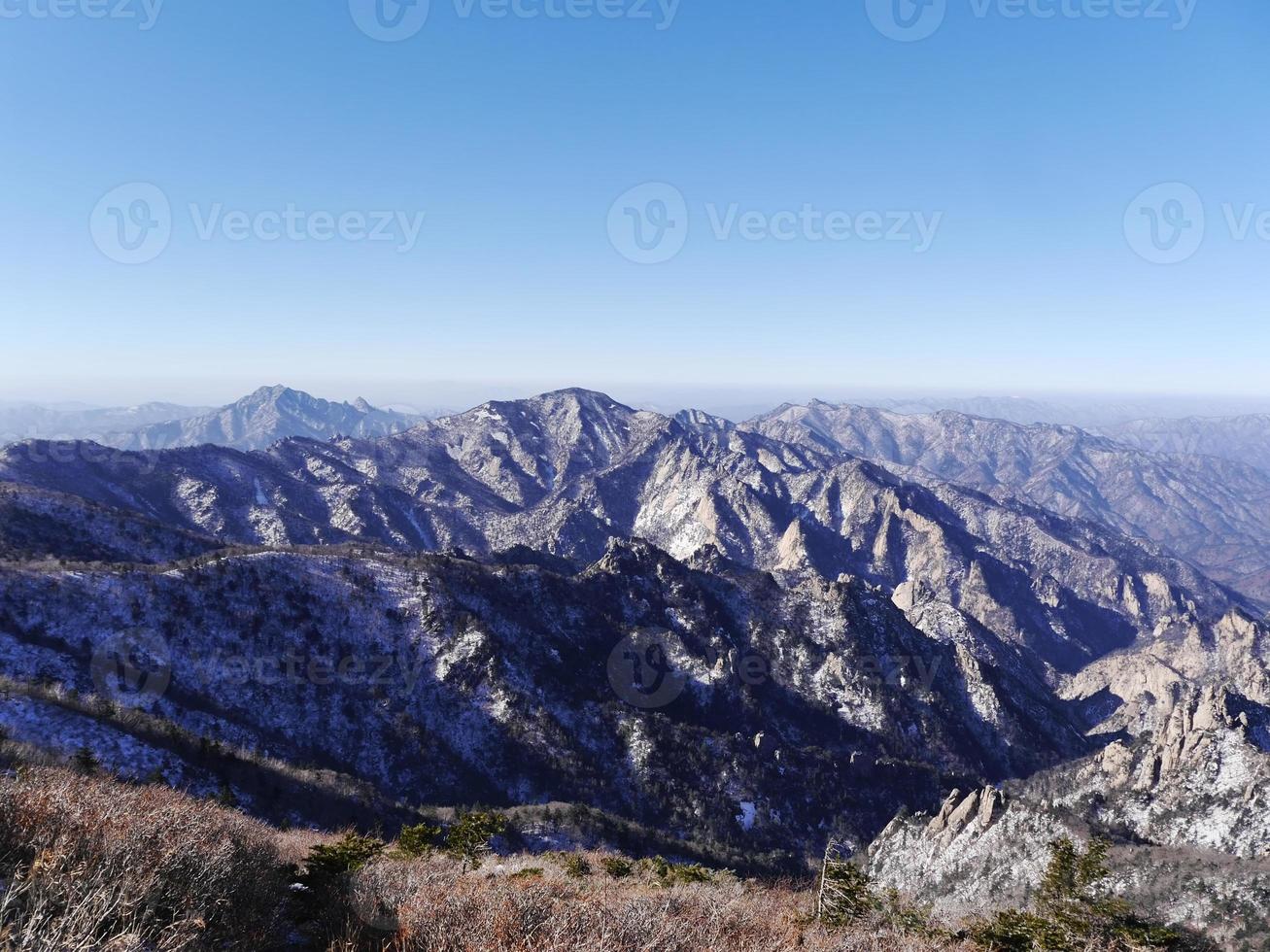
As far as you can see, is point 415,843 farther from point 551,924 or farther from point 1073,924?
point 1073,924

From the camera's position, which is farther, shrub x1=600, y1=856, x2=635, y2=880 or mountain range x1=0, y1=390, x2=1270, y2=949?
mountain range x1=0, y1=390, x2=1270, y2=949

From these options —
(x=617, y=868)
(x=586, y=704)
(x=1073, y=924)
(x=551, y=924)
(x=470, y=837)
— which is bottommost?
(x=586, y=704)

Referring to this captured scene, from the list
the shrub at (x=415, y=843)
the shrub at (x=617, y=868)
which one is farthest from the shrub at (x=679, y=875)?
the shrub at (x=415, y=843)

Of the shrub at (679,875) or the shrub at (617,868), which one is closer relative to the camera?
the shrub at (679,875)

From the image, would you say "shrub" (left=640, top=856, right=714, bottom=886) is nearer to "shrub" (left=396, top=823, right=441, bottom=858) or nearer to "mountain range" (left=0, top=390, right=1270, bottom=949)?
"shrub" (left=396, top=823, right=441, bottom=858)

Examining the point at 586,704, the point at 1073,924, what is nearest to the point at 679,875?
the point at 1073,924

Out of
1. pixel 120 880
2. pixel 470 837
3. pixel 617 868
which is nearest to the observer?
pixel 120 880

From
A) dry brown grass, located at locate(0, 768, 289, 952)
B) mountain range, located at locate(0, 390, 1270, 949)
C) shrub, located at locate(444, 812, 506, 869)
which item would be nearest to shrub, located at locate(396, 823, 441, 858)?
shrub, located at locate(444, 812, 506, 869)

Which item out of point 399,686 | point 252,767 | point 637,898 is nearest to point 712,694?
point 399,686

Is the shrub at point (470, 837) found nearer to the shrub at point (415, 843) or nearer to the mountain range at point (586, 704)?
the shrub at point (415, 843)
